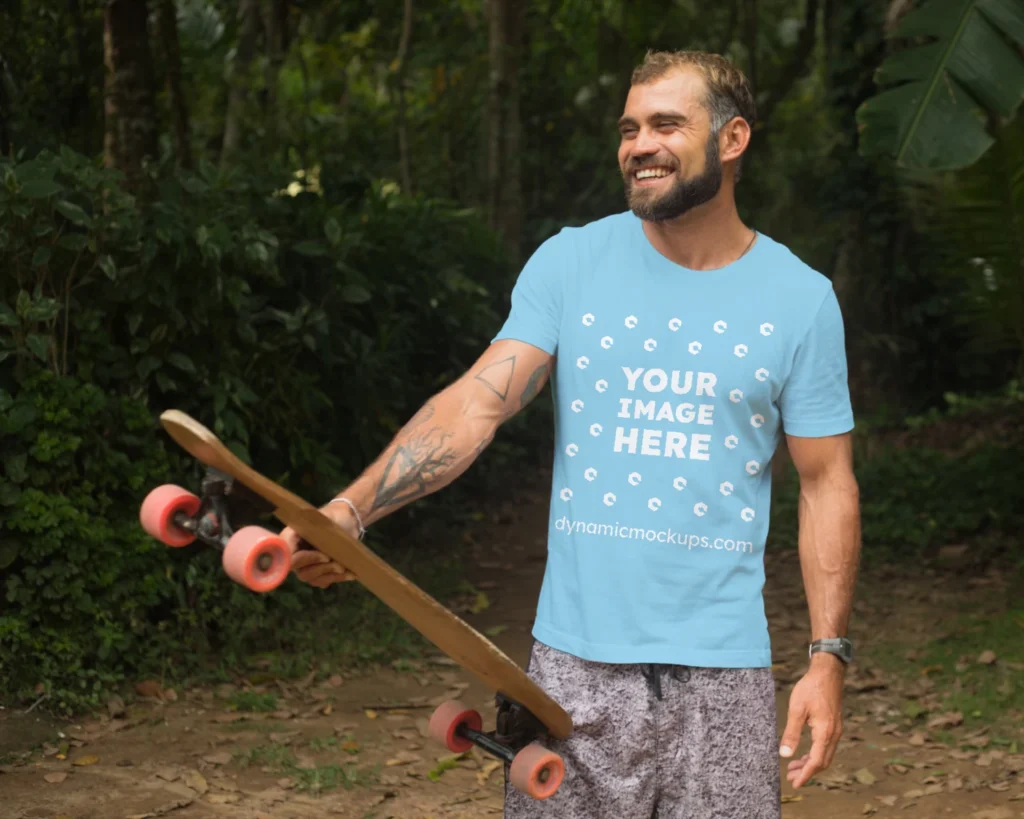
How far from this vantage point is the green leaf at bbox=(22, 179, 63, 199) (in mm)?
4766

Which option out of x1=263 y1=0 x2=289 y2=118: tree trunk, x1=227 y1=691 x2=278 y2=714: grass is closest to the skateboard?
x1=227 y1=691 x2=278 y2=714: grass

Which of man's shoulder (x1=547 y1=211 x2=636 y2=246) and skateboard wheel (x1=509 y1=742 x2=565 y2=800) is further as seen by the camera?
man's shoulder (x1=547 y1=211 x2=636 y2=246)

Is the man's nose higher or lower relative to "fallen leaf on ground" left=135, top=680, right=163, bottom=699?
higher

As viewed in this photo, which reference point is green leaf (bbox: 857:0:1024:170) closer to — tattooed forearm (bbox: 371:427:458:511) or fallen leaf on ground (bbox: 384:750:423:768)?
fallen leaf on ground (bbox: 384:750:423:768)

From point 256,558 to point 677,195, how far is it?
1210mm

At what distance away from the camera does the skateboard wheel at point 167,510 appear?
2051mm

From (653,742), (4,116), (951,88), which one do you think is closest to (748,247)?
(653,742)

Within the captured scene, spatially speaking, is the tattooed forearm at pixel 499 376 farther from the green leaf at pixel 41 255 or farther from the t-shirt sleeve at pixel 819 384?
the green leaf at pixel 41 255

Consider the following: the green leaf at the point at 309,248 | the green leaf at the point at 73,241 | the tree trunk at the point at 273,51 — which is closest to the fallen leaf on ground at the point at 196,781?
the green leaf at the point at 73,241

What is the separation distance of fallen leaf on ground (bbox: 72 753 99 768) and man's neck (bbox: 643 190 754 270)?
3.16 metres

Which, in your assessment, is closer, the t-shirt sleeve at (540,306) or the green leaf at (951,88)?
the t-shirt sleeve at (540,306)

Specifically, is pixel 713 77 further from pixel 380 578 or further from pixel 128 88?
pixel 128 88

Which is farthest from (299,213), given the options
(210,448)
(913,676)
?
(210,448)

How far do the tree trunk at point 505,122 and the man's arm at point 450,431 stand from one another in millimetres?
7740
